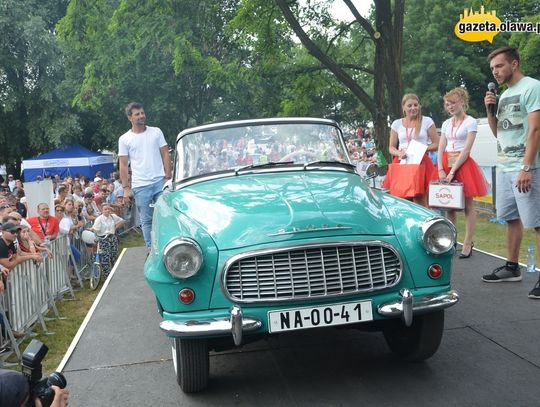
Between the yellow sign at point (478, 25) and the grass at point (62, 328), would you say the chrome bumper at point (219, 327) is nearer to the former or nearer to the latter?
the grass at point (62, 328)

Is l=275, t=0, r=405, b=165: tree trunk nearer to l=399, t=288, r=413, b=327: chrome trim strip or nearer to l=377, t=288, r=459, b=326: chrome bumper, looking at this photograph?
l=377, t=288, r=459, b=326: chrome bumper

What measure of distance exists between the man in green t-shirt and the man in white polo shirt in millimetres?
3835

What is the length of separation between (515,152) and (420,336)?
259 centimetres

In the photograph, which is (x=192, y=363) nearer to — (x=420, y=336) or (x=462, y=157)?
(x=420, y=336)

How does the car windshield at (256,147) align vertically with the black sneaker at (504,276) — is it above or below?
above

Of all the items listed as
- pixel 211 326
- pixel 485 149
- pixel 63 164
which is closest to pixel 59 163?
pixel 63 164

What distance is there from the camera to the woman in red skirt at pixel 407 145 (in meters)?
7.25

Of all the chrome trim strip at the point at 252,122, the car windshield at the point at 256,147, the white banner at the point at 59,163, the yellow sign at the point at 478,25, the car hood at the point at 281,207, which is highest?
the yellow sign at the point at 478,25

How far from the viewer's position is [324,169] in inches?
192

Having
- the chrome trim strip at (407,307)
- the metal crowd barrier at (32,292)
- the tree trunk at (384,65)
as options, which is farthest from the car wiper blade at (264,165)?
the tree trunk at (384,65)

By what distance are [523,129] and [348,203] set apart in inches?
99.7

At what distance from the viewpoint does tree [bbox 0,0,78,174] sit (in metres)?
28.2

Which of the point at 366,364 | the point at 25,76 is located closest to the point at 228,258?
the point at 366,364

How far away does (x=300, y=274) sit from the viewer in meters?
3.54
